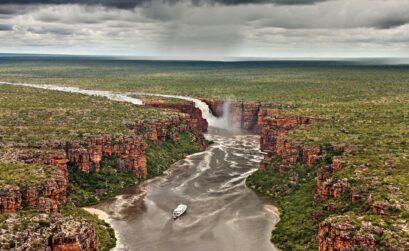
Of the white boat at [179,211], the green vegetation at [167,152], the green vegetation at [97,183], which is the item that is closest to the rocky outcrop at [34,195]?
the green vegetation at [97,183]

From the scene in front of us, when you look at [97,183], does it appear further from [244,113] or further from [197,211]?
[244,113]

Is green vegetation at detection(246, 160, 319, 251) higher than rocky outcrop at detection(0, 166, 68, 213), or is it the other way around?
rocky outcrop at detection(0, 166, 68, 213)

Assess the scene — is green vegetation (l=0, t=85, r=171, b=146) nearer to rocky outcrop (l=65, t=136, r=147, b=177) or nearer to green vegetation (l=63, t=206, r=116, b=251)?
rocky outcrop (l=65, t=136, r=147, b=177)

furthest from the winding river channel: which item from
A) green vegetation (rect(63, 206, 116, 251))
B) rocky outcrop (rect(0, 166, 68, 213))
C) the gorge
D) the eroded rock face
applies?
the eroded rock face

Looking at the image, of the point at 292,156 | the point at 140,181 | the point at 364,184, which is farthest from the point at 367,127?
the point at 140,181

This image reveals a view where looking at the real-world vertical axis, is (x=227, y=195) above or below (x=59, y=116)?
below

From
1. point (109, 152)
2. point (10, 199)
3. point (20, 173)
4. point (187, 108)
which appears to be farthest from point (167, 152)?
point (10, 199)
